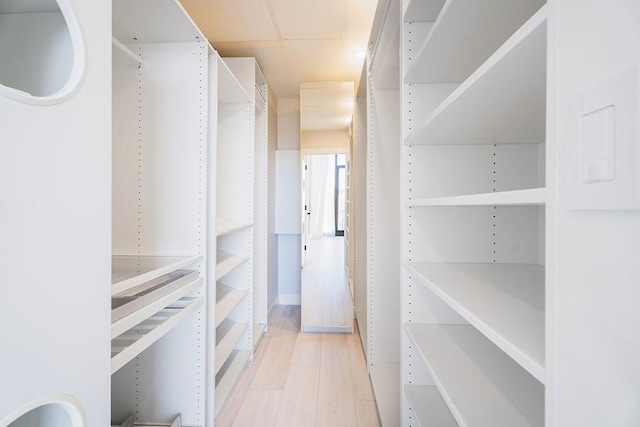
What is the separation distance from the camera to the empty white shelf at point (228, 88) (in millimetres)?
1849

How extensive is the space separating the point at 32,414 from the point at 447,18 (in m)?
1.34

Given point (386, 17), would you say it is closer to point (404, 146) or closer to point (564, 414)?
point (404, 146)

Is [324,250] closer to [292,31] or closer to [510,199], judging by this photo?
[292,31]

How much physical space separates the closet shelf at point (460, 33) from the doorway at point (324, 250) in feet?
7.02

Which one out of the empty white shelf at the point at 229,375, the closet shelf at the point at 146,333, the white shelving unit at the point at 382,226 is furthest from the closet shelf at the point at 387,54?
the empty white shelf at the point at 229,375

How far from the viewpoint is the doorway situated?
10.0ft

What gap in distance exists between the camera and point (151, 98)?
5.05ft

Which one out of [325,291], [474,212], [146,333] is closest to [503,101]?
[474,212]

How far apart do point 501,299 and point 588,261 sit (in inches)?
19.0

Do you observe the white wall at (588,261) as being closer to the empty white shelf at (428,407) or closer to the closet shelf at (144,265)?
the empty white shelf at (428,407)

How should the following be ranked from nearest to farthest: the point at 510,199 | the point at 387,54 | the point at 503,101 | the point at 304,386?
the point at 510,199 < the point at 503,101 < the point at 387,54 < the point at 304,386

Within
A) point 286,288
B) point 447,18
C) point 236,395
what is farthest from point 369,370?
point 447,18

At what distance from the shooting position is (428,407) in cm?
118

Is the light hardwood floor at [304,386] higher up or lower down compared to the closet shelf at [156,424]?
lower down
